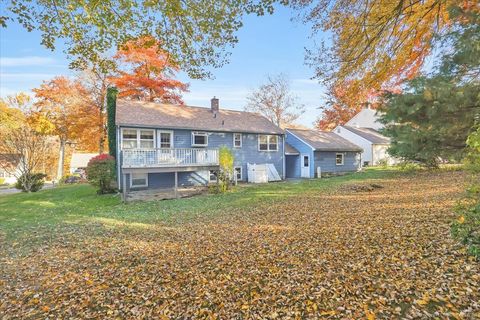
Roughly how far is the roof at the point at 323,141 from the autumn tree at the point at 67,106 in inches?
796

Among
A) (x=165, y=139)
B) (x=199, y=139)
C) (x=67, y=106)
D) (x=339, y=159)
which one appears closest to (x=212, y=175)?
(x=199, y=139)

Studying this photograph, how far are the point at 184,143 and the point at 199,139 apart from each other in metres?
1.10

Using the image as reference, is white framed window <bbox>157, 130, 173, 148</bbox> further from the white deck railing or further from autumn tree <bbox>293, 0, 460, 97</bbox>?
autumn tree <bbox>293, 0, 460, 97</bbox>

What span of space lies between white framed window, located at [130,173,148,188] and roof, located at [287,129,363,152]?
1315cm

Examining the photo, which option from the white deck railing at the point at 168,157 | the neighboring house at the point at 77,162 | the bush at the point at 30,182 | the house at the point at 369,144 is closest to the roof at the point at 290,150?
the white deck railing at the point at 168,157

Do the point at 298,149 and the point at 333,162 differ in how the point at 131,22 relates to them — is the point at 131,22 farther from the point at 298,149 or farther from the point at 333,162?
the point at 333,162

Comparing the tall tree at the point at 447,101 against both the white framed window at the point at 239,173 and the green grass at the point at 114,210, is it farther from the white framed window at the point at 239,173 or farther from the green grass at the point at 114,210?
the white framed window at the point at 239,173

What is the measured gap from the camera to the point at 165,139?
669 inches

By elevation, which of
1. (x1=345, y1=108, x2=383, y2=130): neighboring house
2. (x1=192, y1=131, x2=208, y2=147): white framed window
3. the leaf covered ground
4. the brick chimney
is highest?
(x1=345, y1=108, x2=383, y2=130): neighboring house

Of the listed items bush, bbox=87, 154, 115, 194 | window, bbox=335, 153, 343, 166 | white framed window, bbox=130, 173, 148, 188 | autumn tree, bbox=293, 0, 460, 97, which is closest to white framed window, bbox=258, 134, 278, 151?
window, bbox=335, 153, 343, 166

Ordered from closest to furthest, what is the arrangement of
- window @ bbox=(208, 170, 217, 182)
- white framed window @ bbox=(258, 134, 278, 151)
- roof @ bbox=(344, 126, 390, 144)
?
1. window @ bbox=(208, 170, 217, 182)
2. white framed window @ bbox=(258, 134, 278, 151)
3. roof @ bbox=(344, 126, 390, 144)

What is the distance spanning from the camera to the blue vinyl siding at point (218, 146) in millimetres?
17297

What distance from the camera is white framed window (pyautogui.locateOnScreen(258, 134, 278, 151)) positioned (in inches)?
820

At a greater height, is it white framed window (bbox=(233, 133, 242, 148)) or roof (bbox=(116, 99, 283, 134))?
roof (bbox=(116, 99, 283, 134))
